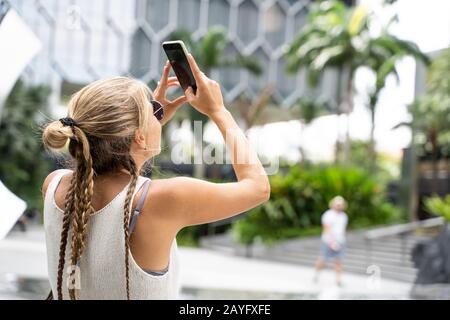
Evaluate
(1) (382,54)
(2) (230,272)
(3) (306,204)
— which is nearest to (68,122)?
(2) (230,272)

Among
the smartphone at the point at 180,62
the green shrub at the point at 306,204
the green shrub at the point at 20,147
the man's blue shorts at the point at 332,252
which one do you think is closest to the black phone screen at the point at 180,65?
the smartphone at the point at 180,62

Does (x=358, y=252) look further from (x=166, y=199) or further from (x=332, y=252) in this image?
(x=166, y=199)

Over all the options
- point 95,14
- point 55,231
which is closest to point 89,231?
point 55,231

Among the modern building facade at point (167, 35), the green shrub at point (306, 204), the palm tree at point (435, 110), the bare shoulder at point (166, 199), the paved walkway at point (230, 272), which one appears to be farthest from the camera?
the modern building facade at point (167, 35)

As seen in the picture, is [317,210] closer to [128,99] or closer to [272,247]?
[272,247]

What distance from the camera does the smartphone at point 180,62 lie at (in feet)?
3.69

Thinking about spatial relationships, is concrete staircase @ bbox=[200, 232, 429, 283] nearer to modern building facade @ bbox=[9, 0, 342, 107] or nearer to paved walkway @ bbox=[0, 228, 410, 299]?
paved walkway @ bbox=[0, 228, 410, 299]

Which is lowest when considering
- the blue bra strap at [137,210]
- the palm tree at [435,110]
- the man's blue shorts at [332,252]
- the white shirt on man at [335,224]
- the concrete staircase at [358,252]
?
the concrete staircase at [358,252]

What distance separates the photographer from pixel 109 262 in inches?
43.6

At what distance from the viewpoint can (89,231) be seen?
3.67 feet

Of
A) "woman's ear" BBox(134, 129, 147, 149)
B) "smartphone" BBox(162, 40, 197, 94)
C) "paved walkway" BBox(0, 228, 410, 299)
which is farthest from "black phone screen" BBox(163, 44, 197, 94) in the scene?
"paved walkway" BBox(0, 228, 410, 299)

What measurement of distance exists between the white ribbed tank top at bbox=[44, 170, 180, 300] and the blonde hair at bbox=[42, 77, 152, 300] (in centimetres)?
1

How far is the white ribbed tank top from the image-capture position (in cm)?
109

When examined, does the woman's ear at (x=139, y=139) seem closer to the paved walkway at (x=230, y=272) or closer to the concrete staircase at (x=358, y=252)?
the paved walkway at (x=230, y=272)
